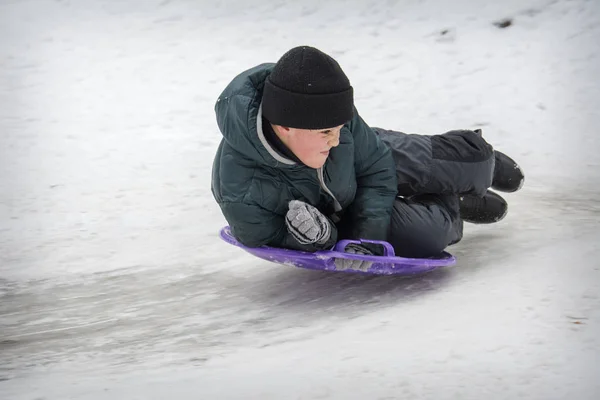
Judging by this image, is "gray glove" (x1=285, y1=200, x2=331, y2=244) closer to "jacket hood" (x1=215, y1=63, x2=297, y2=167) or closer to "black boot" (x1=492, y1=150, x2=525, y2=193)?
"jacket hood" (x1=215, y1=63, x2=297, y2=167)

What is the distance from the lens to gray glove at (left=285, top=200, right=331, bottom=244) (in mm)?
2080

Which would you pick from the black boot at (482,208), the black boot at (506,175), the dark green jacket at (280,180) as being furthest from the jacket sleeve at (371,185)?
the black boot at (506,175)

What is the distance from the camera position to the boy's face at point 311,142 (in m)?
2.06

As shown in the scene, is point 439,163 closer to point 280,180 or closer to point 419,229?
point 419,229

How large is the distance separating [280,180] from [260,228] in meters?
0.15

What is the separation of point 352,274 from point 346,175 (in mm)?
364

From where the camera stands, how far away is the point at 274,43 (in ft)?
14.1

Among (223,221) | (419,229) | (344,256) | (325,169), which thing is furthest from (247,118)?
(223,221)

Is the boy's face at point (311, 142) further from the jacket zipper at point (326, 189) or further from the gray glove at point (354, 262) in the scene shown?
the gray glove at point (354, 262)

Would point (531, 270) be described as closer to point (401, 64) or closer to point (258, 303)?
point (258, 303)

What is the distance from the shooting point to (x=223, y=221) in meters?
2.99

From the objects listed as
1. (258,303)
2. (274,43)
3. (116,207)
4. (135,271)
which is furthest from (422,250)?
(274,43)

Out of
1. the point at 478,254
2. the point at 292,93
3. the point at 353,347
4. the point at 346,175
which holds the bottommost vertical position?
the point at 478,254

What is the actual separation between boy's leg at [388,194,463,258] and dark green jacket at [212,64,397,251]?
0.05m
